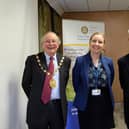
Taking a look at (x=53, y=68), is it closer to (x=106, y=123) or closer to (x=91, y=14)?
(x=106, y=123)

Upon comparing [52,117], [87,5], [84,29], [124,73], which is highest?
[87,5]

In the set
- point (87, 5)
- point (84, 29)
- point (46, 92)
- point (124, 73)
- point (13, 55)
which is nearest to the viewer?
point (46, 92)

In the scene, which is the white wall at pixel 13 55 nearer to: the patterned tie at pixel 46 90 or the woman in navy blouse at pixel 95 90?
the patterned tie at pixel 46 90

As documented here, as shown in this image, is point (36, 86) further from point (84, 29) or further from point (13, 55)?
point (84, 29)

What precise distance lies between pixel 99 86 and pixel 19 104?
3.67 feet

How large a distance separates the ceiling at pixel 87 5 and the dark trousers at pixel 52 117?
10.6ft

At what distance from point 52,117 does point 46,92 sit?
0.26 meters

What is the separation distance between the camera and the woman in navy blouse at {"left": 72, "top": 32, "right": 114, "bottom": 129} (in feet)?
9.52

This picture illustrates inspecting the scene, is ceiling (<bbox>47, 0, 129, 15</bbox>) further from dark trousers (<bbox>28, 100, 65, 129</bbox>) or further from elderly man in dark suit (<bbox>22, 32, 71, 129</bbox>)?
dark trousers (<bbox>28, 100, 65, 129</bbox>)

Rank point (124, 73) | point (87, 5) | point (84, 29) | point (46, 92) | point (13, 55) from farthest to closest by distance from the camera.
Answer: point (87, 5) < point (84, 29) < point (13, 55) < point (124, 73) < point (46, 92)

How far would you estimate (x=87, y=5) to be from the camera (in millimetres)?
6641

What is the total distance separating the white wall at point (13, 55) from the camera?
2.91 meters

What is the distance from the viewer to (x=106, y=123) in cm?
301

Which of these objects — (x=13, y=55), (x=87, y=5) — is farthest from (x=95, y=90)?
(x=87, y=5)
